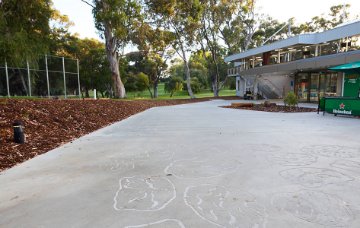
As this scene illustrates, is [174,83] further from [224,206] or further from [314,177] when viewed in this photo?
[224,206]

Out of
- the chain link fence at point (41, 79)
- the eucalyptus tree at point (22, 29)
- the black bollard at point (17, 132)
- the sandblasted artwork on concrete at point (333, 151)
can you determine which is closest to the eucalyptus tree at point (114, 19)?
the chain link fence at point (41, 79)

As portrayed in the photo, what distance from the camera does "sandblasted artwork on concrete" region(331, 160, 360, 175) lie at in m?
4.26

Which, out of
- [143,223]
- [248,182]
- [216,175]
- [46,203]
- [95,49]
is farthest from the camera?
[95,49]

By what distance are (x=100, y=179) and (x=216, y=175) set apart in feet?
5.82

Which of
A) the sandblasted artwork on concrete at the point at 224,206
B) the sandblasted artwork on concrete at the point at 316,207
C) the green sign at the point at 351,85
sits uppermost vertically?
the green sign at the point at 351,85

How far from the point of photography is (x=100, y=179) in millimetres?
3887

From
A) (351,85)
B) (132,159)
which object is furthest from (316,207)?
(351,85)

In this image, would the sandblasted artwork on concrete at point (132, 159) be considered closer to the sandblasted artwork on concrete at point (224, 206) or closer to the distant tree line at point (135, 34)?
the sandblasted artwork on concrete at point (224, 206)

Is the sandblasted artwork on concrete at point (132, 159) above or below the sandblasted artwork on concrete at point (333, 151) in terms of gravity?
below

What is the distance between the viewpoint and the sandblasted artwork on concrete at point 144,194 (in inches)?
118

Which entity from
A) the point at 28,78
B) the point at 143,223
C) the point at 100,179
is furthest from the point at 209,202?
the point at 28,78

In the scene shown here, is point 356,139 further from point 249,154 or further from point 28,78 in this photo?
point 28,78

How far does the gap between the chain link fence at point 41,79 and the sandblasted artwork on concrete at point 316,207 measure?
14453mm

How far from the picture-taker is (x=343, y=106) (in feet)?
37.3
